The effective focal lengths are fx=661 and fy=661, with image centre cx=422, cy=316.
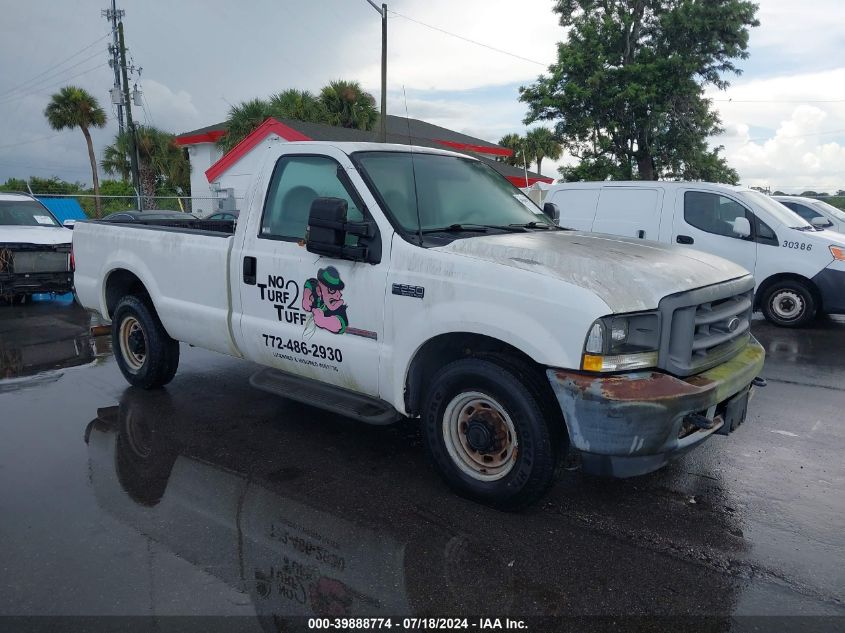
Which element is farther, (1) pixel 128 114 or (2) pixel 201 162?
(2) pixel 201 162

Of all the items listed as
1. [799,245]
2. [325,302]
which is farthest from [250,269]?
[799,245]

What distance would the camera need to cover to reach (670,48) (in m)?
22.0

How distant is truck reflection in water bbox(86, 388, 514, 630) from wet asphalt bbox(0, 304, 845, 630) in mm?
11

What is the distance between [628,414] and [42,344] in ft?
→ 25.1

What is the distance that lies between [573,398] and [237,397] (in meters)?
3.59

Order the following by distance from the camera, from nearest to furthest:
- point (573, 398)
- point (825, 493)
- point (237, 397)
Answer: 1. point (573, 398)
2. point (825, 493)
3. point (237, 397)

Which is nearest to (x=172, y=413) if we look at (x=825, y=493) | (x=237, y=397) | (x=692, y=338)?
(x=237, y=397)

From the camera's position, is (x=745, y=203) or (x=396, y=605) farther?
(x=745, y=203)

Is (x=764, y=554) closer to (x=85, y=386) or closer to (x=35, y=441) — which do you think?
(x=35, y=441)

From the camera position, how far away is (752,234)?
356 inches

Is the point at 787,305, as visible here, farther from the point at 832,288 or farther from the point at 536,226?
the point at 536,226

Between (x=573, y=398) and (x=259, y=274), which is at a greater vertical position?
(x=259, y=274)

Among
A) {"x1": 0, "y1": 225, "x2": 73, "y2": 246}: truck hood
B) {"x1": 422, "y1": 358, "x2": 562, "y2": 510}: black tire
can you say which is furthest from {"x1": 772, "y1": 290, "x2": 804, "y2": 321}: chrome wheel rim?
{"x1": 0, "y1": 225, "x2": 73, "y2": 246}: truck hood

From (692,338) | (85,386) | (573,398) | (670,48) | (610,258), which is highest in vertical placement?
(670,48)
